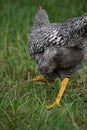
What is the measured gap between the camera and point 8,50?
21.9ft

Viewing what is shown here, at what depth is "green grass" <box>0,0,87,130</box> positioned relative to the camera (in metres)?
4.40

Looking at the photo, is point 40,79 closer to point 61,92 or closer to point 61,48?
point 61,92

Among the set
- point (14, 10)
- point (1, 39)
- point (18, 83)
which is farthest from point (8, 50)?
point (14, 10)

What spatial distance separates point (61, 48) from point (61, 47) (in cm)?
1

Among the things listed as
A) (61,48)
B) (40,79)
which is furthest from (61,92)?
(40,79)

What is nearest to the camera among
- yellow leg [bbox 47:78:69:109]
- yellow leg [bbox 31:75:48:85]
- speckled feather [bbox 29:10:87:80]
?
speckled feather [bbox 29:10:87:80]

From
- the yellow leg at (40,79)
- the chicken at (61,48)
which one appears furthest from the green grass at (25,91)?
the chicken at (61,48)

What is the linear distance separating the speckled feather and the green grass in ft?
1.03

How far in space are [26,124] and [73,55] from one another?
41.3 inches

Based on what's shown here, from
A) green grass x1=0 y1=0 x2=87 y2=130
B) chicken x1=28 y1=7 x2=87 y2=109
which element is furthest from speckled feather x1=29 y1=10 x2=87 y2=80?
green grass x1=0 y1=0 x2=87 y2=130

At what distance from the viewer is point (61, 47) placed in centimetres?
518

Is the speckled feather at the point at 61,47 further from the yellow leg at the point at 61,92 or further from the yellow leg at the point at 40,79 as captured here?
the yellow leg at the point at 40,79

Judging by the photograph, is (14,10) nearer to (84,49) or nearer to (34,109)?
(84,49)

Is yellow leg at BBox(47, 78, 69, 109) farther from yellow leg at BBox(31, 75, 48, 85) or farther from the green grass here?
yellow leg at BBox(31, 75, 48, 85)
